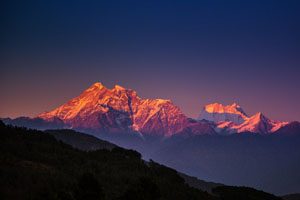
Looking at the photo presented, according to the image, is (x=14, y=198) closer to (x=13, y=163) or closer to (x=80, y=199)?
(x=80, y=199)

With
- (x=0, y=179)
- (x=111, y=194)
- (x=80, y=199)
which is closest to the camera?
(x=80, y=199)

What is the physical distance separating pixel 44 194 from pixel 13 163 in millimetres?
55336

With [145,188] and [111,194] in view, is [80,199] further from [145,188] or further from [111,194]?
[111,194]

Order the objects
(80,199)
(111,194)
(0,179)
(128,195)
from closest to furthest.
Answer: (80,199) → (128,195) → (0,179) → (111,194)

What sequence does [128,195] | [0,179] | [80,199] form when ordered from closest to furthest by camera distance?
[80,199] → [128,195] → [0,179]

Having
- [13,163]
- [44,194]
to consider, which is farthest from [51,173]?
[44,194]

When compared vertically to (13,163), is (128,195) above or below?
below

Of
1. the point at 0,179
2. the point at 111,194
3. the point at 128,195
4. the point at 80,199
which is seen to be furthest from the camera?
the point at 111,194

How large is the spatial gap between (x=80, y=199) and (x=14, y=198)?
18064 mm

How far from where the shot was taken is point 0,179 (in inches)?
6614

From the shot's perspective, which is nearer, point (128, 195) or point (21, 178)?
point (128, 195)

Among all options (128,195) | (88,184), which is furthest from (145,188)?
(88,184)

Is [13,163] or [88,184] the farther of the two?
[13,163]

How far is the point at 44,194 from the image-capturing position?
488 ft
